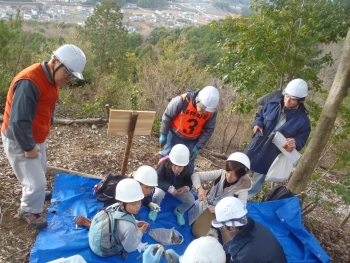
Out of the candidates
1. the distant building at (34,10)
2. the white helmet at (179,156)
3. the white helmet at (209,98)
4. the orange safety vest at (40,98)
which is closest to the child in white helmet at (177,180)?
the white helmet at (179,156)

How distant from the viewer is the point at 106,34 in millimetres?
25531

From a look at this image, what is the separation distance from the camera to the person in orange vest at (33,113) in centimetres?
247

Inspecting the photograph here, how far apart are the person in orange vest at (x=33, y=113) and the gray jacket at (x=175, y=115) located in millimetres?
1406

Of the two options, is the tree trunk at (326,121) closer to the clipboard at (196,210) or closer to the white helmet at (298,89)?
the white helmet at (298,89)

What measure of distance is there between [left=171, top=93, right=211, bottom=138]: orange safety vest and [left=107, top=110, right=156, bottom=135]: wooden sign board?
1.18 feet

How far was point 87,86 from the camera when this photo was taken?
30.2 ft

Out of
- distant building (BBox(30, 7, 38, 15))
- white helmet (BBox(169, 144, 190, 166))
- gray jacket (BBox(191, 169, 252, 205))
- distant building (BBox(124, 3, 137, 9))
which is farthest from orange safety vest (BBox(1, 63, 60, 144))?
distant building (BBox(124, 3, 137, 9))

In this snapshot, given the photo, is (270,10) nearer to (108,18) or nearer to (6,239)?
(6,239)

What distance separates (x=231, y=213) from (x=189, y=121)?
1.70 metres

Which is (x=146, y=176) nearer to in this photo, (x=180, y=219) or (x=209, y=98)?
(x=180, y=219)

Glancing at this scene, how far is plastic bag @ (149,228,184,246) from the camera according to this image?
10.9 feet

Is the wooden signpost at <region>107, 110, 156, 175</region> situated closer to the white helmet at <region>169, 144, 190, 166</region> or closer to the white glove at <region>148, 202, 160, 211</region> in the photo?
the white helmet at <region>169, 144, 190, 166</region>

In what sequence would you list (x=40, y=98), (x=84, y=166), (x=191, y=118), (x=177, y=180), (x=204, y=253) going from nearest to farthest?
(x=204, y=253) → (x=40, y=98) → (x=177, y=180) → (x=191, y=118) → (x=84, y=166)

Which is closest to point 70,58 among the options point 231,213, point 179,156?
A: point 179,156
